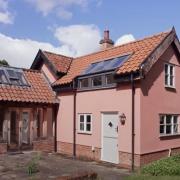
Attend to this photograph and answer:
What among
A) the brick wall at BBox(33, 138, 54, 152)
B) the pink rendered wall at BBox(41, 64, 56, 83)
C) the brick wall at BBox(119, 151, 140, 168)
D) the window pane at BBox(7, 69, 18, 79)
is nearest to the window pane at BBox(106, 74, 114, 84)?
the brick wall at BBox(119, 151, 140, 168)

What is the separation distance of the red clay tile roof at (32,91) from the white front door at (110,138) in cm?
500

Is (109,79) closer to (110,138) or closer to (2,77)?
(110,138)

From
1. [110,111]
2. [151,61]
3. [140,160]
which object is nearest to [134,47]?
[151,61]

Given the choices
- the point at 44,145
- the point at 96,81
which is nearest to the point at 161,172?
the point at 96,81

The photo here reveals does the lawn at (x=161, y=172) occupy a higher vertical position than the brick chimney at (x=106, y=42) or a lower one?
lower

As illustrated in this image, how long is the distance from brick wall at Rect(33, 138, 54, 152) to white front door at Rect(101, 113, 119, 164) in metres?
5.05

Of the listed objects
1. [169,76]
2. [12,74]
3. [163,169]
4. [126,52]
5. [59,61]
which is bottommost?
[163,169]

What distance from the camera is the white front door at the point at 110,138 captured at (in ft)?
54.9

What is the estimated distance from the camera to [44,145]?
827 inches

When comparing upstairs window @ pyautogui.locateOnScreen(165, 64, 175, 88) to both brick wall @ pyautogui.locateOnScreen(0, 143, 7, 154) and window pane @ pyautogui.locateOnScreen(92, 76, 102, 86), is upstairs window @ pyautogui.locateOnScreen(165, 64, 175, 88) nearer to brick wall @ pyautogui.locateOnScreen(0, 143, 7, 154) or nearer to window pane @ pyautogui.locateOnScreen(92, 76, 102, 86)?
window pane @ pyautogui.locateOnScreen(92, 76, 102, 86)

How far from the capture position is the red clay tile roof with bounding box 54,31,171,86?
1628cm

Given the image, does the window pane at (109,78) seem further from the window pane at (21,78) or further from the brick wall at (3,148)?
the brick wall at (3,148)

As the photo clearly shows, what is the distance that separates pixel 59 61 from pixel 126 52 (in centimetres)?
613

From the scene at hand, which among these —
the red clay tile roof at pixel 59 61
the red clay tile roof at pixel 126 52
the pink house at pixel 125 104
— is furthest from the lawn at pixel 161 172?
the red clay tile roof at pixel 59 61
